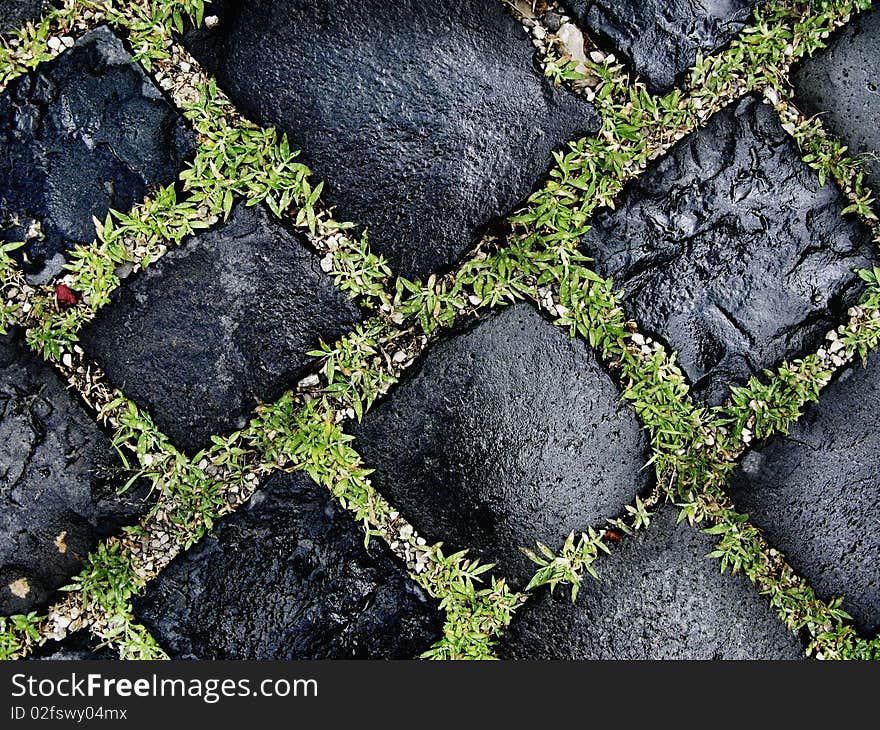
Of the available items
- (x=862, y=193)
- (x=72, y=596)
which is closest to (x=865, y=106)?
(x=862, y=193)

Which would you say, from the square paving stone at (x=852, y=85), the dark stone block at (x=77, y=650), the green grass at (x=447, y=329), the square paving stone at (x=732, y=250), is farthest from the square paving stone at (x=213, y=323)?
the square paving stone at (x=852, y=85)

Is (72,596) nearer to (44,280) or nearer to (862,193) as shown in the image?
(44,280)

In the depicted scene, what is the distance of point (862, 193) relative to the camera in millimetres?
2221

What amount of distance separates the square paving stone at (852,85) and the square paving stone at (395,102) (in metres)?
0.87

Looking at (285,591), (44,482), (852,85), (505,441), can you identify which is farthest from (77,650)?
(852,85)

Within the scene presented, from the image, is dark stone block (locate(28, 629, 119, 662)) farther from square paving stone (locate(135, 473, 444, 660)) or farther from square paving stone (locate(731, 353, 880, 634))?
square paving stone (locate(731, 353, 880, 634))

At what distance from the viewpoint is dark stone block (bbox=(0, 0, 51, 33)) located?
6.91 ft

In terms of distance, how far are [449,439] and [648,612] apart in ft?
2.58

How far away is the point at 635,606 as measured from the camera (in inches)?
86.7

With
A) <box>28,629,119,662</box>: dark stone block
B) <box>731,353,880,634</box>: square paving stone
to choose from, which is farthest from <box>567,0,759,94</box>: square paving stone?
<box>28,629,119,662</box>: dark stone block

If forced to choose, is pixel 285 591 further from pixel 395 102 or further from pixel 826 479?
pixel 826 479

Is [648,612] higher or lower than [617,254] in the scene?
lower

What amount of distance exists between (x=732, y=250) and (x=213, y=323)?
1.54m

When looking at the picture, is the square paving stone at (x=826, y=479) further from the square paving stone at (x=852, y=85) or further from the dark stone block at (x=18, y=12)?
the dark stone block at (x=18, y=12)
